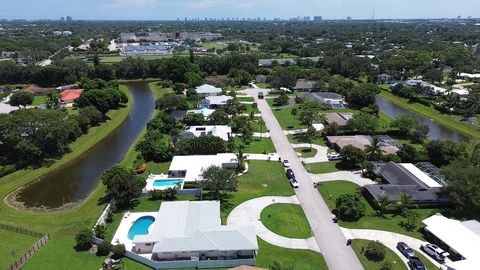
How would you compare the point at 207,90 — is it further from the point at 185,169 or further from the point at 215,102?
the point at 185,169

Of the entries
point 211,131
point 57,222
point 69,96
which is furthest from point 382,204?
point 69,96

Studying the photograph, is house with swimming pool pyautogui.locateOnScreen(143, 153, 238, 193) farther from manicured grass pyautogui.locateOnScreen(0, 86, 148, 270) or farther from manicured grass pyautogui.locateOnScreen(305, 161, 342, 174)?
manicured grass pyautogui.locateOnScreen(305, 161, 342, 174)

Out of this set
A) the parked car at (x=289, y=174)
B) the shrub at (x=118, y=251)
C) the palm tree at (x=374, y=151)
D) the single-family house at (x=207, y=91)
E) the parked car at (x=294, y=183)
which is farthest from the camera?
the single-family house at (x=207, y=91)

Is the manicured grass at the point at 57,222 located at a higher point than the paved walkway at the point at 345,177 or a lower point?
lower

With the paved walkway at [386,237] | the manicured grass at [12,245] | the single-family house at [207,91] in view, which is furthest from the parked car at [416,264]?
the single-family house at [207,91]

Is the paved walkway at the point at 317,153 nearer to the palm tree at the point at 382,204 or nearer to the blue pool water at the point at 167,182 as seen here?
the palm tree at the point at 382,204
